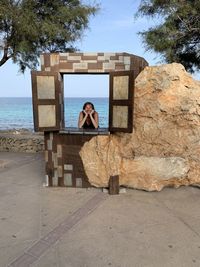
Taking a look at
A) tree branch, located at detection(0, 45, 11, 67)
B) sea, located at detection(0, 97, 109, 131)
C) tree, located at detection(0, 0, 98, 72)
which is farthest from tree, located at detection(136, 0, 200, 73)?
tree branch, located at detection(0, 45, 11, 67)

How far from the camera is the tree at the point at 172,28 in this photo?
27.1 ft

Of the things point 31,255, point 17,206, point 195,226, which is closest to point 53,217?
point 17,206

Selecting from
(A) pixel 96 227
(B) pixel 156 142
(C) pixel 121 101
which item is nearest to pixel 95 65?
(C) pixel 121 101

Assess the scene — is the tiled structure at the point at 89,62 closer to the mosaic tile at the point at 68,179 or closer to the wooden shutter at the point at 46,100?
the wooden shutter at the point at 46,100

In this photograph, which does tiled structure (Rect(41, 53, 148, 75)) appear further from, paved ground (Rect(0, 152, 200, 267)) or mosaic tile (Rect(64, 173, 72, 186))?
paved ground (Rect(0, 152, 200, 267))

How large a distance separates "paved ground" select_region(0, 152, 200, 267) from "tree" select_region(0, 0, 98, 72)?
13.1 feet

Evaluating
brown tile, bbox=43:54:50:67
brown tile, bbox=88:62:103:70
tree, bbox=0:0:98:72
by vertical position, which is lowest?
brown tile, bbox=88:62:103:70

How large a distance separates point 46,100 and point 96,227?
7.88 feet

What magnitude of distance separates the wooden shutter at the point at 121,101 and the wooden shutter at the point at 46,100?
967mm

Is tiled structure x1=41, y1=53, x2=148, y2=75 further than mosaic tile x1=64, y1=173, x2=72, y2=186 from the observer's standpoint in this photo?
No

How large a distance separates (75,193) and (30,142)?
181 inches

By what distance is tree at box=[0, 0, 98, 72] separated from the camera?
24.1ft

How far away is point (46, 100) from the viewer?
17.1 ft

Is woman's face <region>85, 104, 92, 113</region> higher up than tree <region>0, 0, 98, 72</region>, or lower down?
lower down
